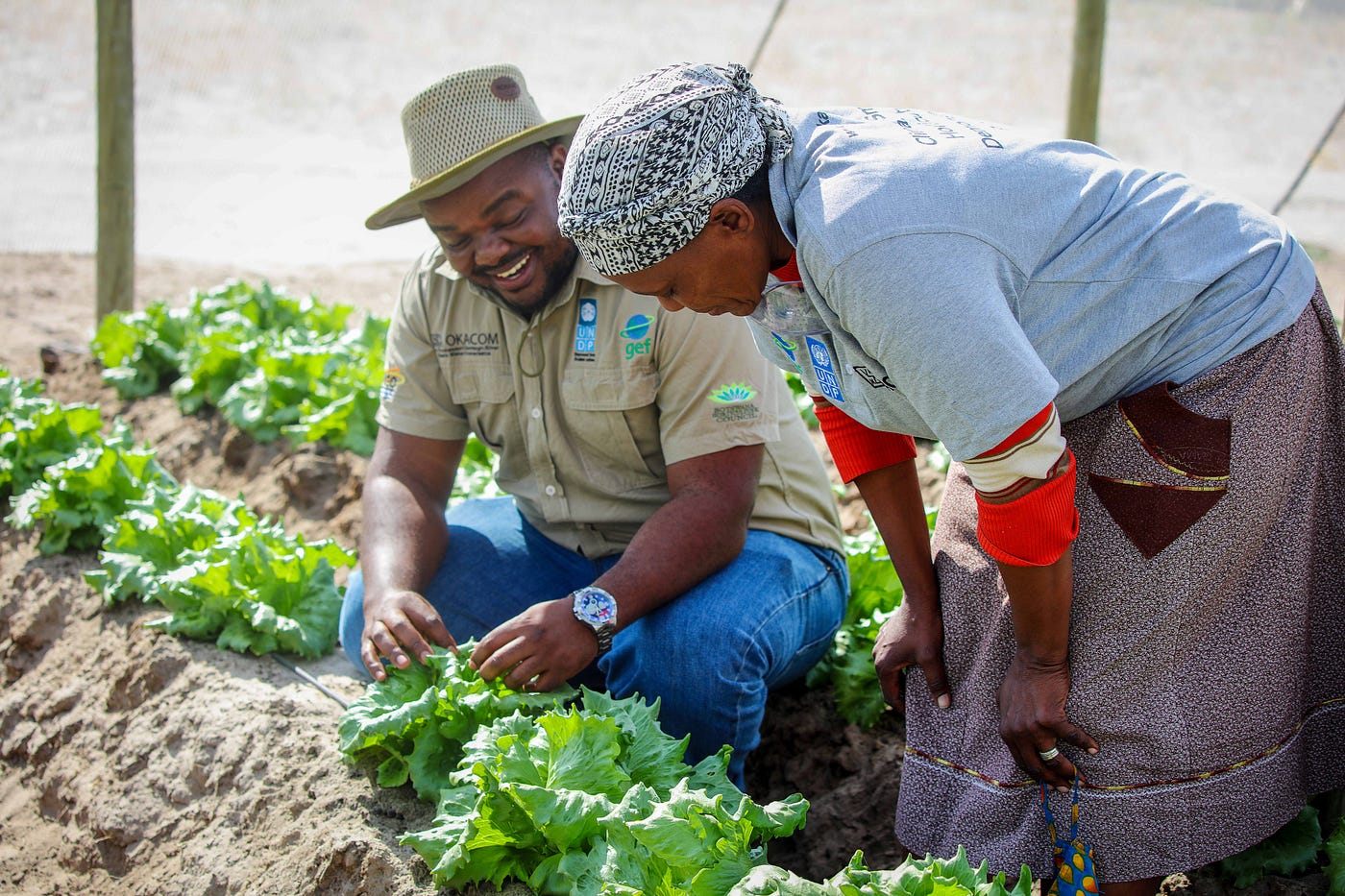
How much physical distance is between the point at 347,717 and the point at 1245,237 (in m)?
1.94

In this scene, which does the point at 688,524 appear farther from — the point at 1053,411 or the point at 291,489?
the point at 291,489

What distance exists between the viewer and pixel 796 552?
2850mm

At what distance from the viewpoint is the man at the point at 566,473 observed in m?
2.62

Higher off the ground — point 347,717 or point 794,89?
point 347,717

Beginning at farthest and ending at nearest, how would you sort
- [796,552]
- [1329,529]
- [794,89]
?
[794,89]
[796,552]
[1329,529]

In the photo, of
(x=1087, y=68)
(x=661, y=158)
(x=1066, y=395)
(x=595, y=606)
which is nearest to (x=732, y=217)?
(x=661, y=158)

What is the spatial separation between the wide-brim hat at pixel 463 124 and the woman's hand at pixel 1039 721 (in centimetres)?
161

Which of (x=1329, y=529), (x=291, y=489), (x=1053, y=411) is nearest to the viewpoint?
(x=1053, y=411)

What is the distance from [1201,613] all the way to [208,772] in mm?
2314

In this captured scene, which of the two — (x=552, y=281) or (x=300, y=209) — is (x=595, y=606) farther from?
(x=300, y=209)

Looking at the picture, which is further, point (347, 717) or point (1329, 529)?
point (347, 717)

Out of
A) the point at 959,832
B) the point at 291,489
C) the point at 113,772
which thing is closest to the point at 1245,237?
the point at 959,832

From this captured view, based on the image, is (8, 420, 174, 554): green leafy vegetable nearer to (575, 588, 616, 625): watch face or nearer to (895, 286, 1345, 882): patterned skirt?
(575, 588, 616, 625): watch face

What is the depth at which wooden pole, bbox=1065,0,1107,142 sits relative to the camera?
17.1 feet
